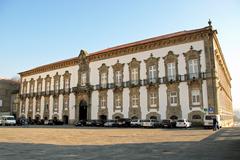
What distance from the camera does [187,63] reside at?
114 ft

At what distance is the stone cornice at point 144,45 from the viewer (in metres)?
34.3

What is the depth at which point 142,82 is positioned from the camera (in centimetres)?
3809

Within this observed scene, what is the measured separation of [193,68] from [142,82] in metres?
8.11

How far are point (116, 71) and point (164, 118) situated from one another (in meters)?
12.0

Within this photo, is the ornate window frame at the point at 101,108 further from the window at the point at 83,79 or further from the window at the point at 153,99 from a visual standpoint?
the window at the point at 153,99

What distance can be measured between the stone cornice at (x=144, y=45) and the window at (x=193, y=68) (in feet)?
9.93

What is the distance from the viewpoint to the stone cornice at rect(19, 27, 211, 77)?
3428cm

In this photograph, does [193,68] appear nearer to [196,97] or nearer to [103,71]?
[196,97]

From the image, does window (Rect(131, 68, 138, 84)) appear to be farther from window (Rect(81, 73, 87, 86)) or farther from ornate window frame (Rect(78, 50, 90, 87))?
window (Rect(81, 73, 87, 86))

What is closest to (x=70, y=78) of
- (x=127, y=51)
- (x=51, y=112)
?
(x=51, y=112)

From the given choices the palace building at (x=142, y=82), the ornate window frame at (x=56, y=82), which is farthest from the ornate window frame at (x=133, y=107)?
the ornate window frame at (x=56, y=82)

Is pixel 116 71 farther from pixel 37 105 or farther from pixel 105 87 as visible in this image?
pixel 37 105

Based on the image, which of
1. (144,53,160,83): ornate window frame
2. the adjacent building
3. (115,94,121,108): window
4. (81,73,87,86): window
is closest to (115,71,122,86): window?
(115,94,121,108): window

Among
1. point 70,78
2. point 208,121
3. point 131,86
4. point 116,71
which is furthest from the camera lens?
point 70,78
